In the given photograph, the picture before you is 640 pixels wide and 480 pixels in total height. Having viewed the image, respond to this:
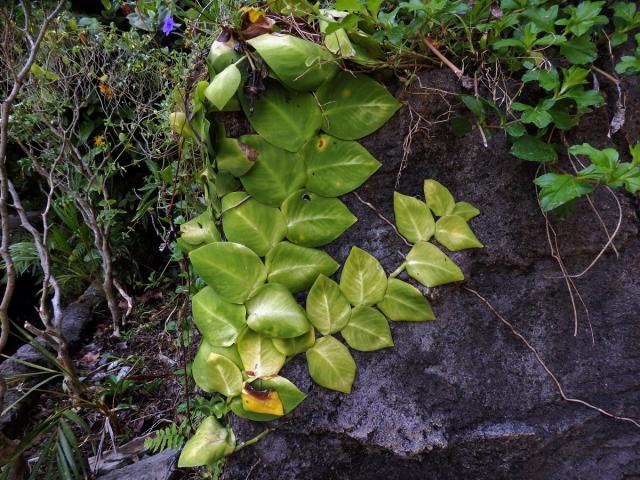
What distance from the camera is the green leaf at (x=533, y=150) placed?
814 mm

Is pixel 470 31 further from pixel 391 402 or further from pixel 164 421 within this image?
pixel 164 421

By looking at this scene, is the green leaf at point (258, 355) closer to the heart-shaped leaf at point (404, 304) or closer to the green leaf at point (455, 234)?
the heart-shaped leaf at point (404, 304)

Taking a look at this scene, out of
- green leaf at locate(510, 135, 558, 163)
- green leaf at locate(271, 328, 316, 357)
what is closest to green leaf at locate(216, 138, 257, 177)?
green leaf at locate(271, 328, 316, 357)

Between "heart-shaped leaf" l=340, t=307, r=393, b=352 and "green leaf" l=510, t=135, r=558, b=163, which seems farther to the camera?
"heart-shaped leaf" l=340, t=307, r=393, b=352

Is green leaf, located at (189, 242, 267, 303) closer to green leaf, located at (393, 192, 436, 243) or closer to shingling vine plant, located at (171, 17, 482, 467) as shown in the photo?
shingling vine plant, located at (171, 17, 482, 467)

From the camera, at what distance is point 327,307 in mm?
934

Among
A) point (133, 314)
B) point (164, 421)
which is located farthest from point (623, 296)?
point (133, 314)

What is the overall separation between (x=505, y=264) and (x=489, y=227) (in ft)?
0.28

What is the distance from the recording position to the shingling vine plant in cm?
91

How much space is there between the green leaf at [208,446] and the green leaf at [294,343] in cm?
22

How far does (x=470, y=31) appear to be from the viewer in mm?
843

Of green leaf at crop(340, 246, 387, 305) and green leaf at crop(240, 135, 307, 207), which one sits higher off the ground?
green leaf at crop(240, 135, 307, 207)

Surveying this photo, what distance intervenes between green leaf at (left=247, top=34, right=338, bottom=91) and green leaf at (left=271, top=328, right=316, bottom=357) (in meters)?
0.50

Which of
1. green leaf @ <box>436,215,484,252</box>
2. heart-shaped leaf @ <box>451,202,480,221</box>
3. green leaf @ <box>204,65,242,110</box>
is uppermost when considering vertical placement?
green leaf @ <box>204,65,242,110</box>
